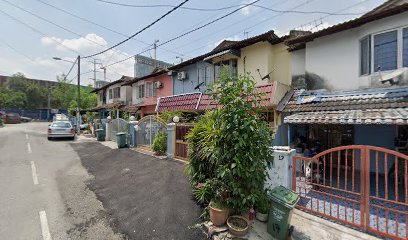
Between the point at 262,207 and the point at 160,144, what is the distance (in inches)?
270

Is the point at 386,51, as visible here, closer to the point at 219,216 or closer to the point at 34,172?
the point at 219,216

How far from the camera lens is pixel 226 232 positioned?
12.8ft

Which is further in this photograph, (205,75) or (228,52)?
(205,75)

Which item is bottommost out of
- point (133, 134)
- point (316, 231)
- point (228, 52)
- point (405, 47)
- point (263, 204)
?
point (316, 231)

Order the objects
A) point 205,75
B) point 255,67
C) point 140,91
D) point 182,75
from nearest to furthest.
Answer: point 255,67 < point 205,75 < point 182,75 < point 140,91

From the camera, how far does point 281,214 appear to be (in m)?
3.74

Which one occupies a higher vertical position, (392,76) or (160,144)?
(392,76)

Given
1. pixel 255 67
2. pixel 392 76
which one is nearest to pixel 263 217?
pixel 392 76

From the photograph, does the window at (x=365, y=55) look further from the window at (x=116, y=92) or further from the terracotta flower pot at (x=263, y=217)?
the window at (x=116, y=92)

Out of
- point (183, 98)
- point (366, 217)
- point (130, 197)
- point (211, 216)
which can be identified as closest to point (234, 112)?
point (211, 216)

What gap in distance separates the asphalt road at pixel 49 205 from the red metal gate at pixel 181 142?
383 cm

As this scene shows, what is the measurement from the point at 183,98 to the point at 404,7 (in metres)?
11.3

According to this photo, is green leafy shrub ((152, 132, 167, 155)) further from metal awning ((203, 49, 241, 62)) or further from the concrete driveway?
metal awning ((203, 49, 241, 62))

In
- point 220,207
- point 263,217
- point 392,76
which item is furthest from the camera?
point 392,76
